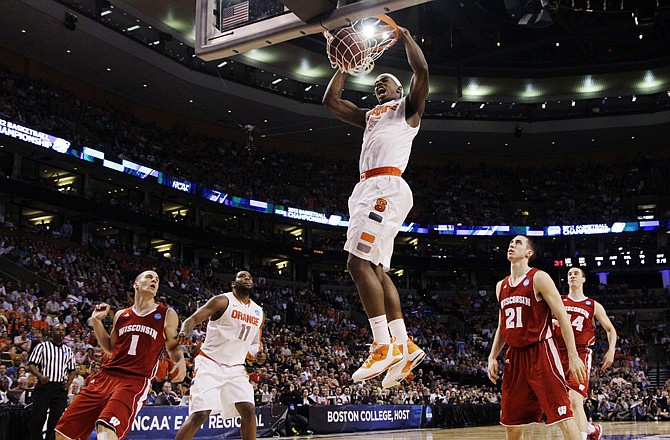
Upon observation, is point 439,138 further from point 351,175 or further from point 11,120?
point 11,120

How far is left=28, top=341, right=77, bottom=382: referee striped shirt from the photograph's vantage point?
35.3 ft

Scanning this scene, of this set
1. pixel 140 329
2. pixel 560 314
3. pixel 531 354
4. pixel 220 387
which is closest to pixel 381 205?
pixel 560 314

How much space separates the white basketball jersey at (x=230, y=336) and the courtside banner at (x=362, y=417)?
33.2 feet

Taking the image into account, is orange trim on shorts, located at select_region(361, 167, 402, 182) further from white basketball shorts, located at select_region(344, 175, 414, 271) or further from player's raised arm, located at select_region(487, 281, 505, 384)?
→ player's raised arm, located at select_region(487, 281, 505, 384)

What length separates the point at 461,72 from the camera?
4278 centimetres

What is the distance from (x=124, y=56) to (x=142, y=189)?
7.44 metres

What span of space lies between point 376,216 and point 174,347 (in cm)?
325

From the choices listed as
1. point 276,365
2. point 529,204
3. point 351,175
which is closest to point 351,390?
point 276,365

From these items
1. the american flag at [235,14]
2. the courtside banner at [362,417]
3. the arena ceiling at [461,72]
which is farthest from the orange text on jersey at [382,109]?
the arena ceiling at [461,72]

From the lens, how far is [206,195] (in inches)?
1437

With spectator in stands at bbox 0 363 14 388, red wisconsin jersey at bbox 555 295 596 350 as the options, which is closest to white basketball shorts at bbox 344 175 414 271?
red wisconsin jersey at bbox 555 295 596 350

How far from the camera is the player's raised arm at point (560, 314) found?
6.67 metres

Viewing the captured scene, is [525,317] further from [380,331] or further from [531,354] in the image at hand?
[380,331]

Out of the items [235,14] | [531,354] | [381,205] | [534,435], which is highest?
[235,14]
